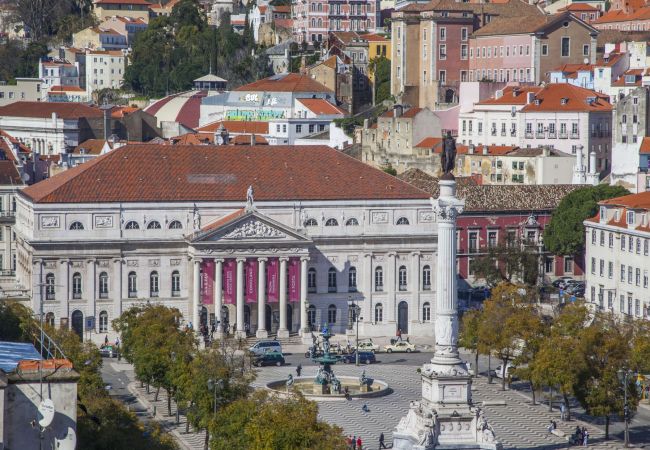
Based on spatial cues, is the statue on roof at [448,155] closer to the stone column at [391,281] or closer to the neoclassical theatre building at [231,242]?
the neoclassical theatre building at [231,242]

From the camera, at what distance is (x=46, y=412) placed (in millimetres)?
35250

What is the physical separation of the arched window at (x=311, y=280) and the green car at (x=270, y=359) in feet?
41.1

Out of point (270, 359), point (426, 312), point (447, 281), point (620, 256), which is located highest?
point (447, 281)

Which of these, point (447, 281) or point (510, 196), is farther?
point (510, 196)

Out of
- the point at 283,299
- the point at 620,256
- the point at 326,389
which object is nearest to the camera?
the point at 326,389

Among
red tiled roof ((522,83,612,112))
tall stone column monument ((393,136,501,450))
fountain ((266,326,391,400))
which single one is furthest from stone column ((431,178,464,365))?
red tiled roof ((522,83,612,112))

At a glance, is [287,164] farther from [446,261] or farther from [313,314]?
[446,261]

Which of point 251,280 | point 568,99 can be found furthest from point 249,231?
point 568,99

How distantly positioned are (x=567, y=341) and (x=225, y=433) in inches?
752

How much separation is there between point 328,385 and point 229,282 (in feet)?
69.3

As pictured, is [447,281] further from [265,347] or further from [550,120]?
[550,120]

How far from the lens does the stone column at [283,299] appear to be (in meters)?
107

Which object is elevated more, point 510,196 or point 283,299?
point 510,196

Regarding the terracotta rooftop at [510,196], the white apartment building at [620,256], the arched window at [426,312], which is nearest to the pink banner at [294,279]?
the arched window at [426,312]
